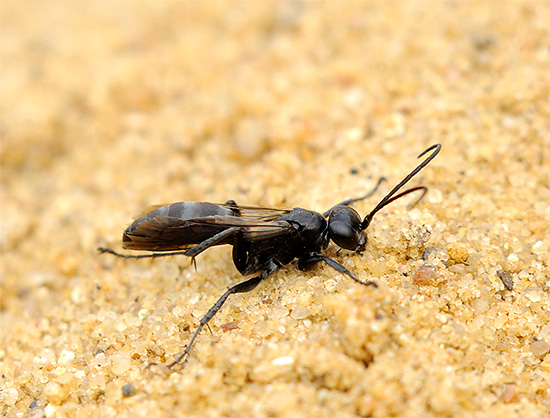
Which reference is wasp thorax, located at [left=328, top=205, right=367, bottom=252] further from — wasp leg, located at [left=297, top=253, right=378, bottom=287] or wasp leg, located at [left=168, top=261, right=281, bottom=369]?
wasp leg, located at [left=168, top=261, right=281, bottom=369]

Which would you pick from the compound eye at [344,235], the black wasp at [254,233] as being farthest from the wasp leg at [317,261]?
the compound eye at [344,235]

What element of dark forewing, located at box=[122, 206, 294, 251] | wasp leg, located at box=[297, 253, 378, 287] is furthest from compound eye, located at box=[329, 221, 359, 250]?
dark forewing, located at box=[122, 206, 294, 251]

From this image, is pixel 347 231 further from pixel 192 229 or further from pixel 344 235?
pixel 192 229

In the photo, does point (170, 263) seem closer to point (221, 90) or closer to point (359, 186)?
point (359, 186)

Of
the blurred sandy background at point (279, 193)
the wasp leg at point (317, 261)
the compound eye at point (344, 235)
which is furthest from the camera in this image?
the compound eye at point (344, 235)

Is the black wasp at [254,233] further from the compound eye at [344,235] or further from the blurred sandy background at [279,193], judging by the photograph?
the blurred sandy background at [279,193]

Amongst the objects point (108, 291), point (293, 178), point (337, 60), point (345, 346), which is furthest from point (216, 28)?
point (345, 346)
